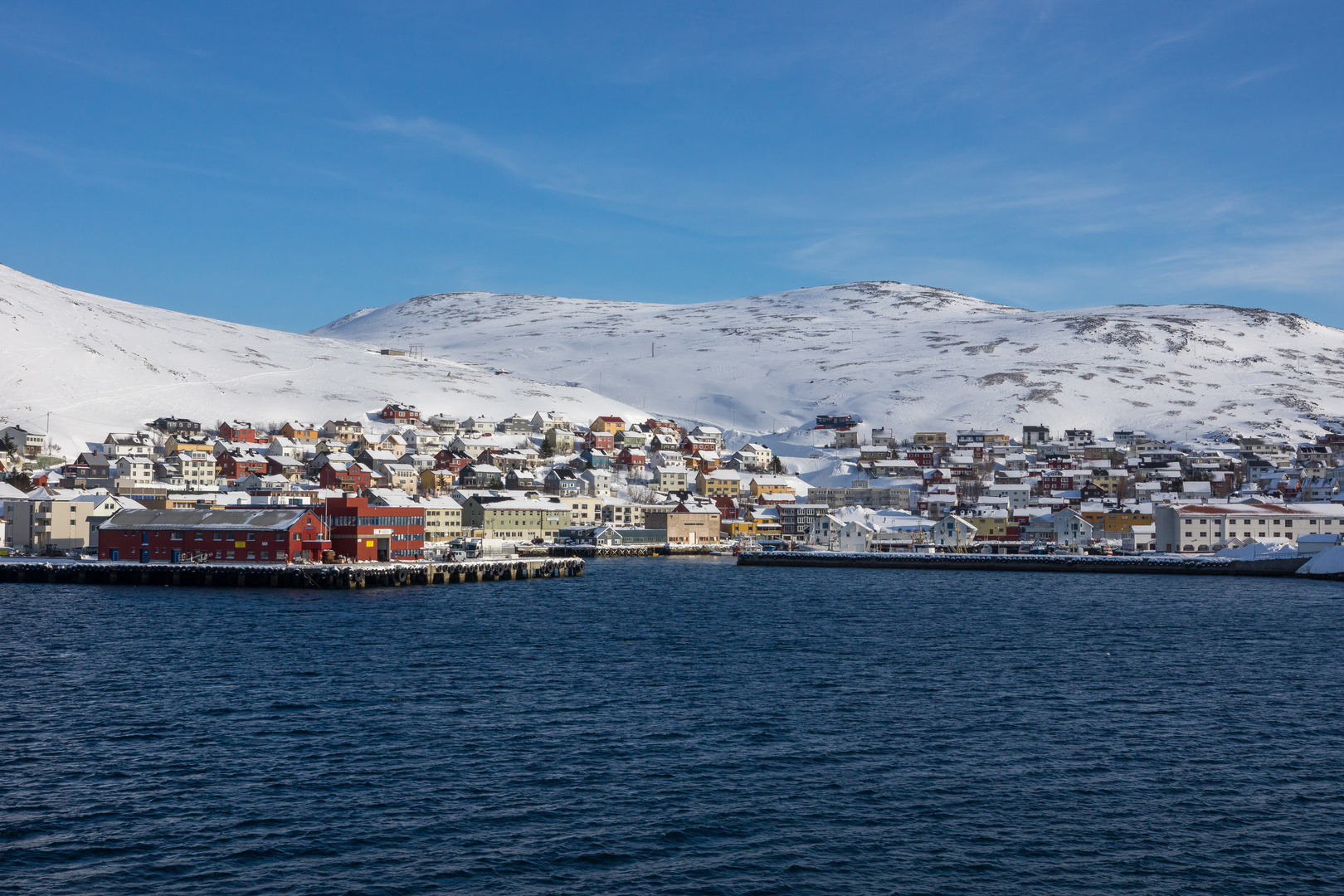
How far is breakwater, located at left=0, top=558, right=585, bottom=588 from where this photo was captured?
67.1 metres

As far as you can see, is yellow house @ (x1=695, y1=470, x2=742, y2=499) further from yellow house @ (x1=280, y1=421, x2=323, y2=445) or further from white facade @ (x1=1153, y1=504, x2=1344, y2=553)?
white facade @ (x1=1153, y1=504, x2=1344, y2=553)

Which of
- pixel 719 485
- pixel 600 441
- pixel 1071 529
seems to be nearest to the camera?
pixel 1071 529

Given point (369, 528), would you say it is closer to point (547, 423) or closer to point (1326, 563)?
point (1326, 563)

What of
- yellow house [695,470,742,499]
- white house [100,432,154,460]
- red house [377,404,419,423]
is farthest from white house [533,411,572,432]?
white house [100,432,154,460]

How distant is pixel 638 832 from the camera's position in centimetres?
1959

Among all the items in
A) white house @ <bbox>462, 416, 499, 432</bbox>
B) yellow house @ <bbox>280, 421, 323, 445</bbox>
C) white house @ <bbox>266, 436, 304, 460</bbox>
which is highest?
white house @ <bbox>462, 416, 499, 432</bbox>

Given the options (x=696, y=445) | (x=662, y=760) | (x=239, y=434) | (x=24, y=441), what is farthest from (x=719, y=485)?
(x=662, y=760)

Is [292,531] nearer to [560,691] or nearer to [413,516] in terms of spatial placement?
[413,516]

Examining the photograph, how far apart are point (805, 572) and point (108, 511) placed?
52883 mm

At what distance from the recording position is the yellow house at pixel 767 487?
151 meters

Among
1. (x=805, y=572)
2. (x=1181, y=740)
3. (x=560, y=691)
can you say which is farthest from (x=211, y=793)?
(x=805, y=572)

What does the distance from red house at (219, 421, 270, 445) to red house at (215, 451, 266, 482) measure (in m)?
16.3

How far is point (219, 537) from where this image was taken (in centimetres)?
7238

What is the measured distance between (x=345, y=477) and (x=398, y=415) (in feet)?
187
